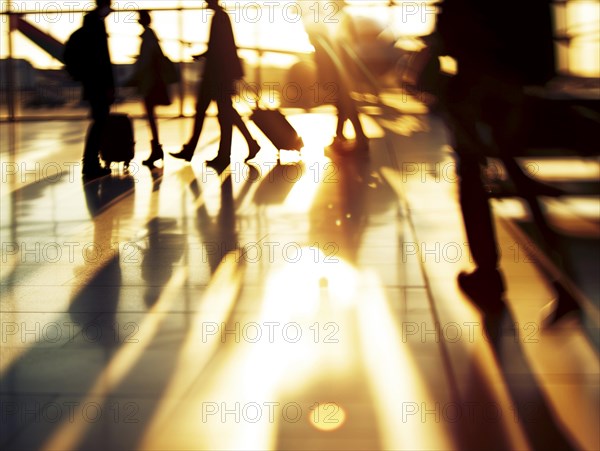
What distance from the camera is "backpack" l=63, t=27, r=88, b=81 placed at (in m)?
9.45

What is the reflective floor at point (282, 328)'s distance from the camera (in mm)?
3111

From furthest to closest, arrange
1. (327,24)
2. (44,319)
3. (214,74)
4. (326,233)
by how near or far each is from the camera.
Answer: (327,24)
(214,74)
(326,233)
(44,319)

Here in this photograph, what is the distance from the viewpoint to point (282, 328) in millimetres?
4234

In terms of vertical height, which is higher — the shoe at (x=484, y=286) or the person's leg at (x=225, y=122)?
the person's leg at (x=225, y=122)

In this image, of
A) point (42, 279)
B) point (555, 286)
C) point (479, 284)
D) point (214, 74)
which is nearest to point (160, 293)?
point (42, 279)

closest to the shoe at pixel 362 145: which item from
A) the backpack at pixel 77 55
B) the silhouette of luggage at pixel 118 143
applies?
the silhouette of luggage at pixel 118 143

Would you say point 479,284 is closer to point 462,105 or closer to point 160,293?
point 462,105

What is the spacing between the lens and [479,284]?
4848 mm

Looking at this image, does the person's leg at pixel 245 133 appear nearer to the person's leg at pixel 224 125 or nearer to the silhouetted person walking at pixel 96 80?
the person's leg at pixel 224 125

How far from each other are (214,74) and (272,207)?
9.05 ft

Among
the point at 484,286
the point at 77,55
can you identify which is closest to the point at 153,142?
the point at 77,55

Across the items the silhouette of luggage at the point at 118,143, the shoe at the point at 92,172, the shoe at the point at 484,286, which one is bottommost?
the shoe at the point at 92,172

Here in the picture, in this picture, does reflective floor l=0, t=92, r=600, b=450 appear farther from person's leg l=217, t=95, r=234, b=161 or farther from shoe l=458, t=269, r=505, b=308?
person's leg l=217, t=95, r=234, b=161

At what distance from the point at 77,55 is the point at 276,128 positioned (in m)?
2.27
